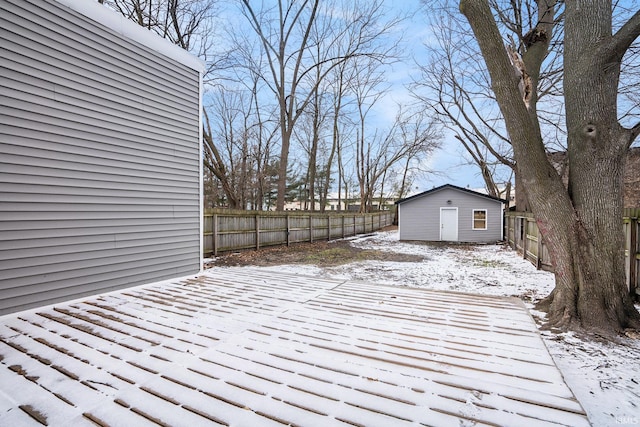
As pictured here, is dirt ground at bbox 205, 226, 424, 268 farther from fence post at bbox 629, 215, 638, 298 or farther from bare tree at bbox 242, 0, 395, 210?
fence post at bbox 629, 215, 638, 298

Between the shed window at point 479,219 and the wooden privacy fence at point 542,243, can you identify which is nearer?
the wooden privacy fence at point 542,243

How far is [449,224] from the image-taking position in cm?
1345

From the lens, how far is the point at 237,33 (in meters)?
12.0

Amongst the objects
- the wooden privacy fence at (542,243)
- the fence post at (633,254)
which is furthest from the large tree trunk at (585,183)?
the fence post at (633,254)

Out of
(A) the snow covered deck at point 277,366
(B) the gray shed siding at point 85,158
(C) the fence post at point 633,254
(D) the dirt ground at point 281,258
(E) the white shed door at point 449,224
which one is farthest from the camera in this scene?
(E) the white shed door at point 449,224

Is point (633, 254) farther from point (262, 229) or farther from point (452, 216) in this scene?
point (452, 216)

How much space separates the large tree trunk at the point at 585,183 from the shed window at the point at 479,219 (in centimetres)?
1086

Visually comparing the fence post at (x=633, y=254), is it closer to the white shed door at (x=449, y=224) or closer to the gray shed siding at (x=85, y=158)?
the gray shed siding at (x=85, y=158)

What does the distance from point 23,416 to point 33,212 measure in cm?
242

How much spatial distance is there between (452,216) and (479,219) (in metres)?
1.11

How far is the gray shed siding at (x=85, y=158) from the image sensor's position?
2994 millimetres

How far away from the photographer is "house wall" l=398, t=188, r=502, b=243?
42.8 feet

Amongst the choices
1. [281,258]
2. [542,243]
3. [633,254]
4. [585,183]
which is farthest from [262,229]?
[633,254]

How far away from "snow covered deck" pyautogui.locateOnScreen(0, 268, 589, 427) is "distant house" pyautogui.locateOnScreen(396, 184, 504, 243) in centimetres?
1064
